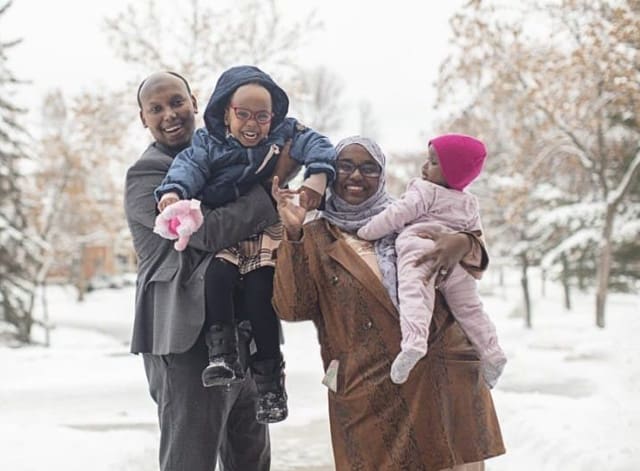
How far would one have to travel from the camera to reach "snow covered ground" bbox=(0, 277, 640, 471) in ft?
21.1

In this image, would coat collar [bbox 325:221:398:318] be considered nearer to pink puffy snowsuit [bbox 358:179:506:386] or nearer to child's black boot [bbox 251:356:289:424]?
pink puffy snowsuit [bbox 358:179:506:386]

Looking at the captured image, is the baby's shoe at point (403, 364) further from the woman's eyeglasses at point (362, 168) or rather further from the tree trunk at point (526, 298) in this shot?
the tree trunk at point (526, 298)

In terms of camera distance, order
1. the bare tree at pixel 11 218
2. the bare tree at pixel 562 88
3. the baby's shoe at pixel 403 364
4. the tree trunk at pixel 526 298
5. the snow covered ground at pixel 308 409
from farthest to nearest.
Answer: the tree trunk at pixel 526 298 < the bare tree at pixel 11 218 < the bare tree at pixel 562 88 < the snow covered ground at pixel 308 409 < the baby's shoe at pixel 403 364

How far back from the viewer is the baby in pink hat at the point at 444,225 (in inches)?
106

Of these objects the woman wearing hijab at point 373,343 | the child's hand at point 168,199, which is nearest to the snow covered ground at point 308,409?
the woman wearing hijab at point 373,343

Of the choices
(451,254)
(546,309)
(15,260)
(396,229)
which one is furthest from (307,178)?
(546,309)

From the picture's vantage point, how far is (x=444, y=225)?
285cm

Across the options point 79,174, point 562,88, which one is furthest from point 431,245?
point 79,174

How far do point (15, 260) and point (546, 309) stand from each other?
20.0 meters

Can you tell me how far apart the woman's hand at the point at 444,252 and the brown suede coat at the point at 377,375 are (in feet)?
0.56

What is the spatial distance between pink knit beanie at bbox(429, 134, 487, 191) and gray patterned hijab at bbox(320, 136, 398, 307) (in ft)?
0.70

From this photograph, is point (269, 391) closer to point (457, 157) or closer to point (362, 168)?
point (362, 168)

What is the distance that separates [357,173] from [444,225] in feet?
1.19

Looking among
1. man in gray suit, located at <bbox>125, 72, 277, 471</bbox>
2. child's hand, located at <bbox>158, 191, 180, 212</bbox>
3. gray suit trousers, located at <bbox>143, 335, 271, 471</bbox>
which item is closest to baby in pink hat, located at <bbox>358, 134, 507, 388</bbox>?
man in gray suit, located at <bbox>125, 72, 277, 471</bbox>
